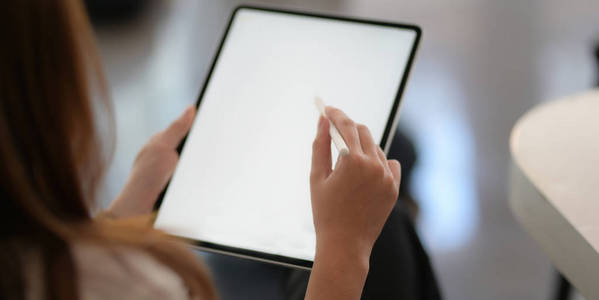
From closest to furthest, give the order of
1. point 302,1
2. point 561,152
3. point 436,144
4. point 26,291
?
point 26,291 → point 561,152 → point 436,144 → point 302,1

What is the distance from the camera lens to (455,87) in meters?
1.59

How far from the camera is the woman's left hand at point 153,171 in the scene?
27.4 inches

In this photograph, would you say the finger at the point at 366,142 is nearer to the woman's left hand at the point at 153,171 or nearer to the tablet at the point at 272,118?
the tablet at the point at 272,118

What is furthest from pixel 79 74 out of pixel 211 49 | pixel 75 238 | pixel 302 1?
pixel 302 1

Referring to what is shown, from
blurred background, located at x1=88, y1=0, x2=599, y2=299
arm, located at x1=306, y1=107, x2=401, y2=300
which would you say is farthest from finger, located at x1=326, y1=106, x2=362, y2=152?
blurred background, located at x1=88, y1=0, x2=599, y2=299

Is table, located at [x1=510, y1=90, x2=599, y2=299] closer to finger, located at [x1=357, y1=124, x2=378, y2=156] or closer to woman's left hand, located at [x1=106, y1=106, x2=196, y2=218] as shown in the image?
finger, located at [x1=357, y1=124, x2=378, y2=156]

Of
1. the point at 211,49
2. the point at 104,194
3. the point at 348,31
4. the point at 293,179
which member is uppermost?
the point at 348,31

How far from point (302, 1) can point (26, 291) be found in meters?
1.65

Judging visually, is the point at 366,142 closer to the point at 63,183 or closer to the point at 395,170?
the point at 395,170

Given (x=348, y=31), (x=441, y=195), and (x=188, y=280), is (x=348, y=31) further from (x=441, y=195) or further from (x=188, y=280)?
(x=441, y=195)

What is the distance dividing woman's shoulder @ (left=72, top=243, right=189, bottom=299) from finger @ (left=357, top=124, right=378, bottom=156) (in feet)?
0.62

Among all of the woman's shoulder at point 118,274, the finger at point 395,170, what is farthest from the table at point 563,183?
the woman's shoulder at point 118,274

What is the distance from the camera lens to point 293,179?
664mm

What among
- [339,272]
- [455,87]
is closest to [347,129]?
[339,272]
